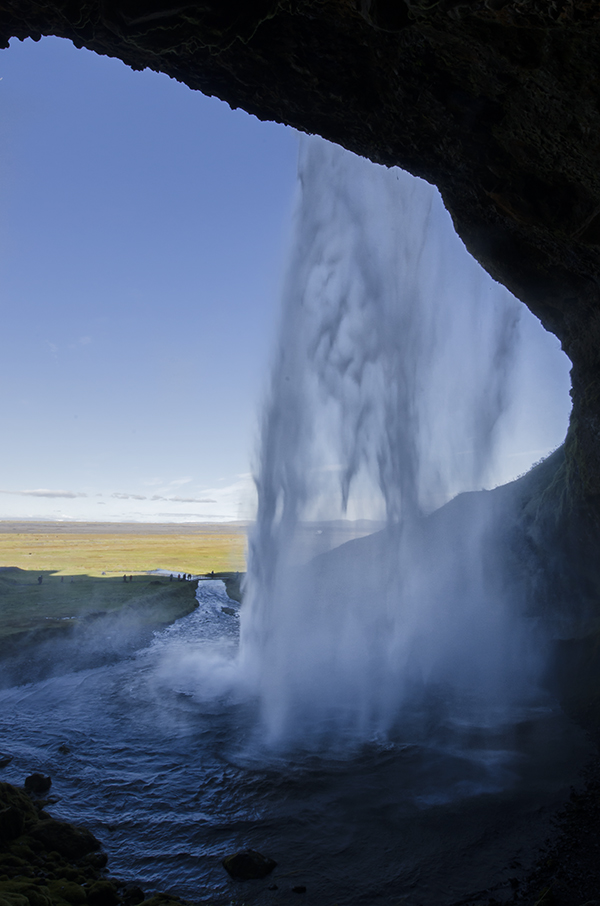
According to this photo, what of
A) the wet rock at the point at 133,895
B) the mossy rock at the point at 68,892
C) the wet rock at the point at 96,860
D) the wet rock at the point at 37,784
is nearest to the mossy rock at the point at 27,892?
the mossy rock at the point at 68,892

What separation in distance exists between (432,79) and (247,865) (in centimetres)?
1731

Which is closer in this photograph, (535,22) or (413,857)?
(535,22)

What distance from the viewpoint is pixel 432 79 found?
10.0m

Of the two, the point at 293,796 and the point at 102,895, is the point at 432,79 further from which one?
the point at 293,796

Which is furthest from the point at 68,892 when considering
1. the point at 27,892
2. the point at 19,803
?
the point at 19,803

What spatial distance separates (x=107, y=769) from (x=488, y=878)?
34.0 ft

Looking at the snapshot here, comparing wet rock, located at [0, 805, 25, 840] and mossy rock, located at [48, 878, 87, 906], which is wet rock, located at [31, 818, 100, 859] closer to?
wet rock, located at [0, 805, 25, 840]

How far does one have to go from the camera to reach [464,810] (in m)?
10.8

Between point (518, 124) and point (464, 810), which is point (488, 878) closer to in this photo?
point (464, 810)

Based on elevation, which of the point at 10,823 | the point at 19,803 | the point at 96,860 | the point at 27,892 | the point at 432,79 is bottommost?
the point at 96,860

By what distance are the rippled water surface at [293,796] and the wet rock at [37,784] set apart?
276 millimetres

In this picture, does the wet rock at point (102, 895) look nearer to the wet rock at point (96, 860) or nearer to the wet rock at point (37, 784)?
the wet rock at point (96, 860)

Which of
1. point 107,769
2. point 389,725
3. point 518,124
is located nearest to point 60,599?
point 107,769

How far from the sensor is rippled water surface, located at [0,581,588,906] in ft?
28.9
